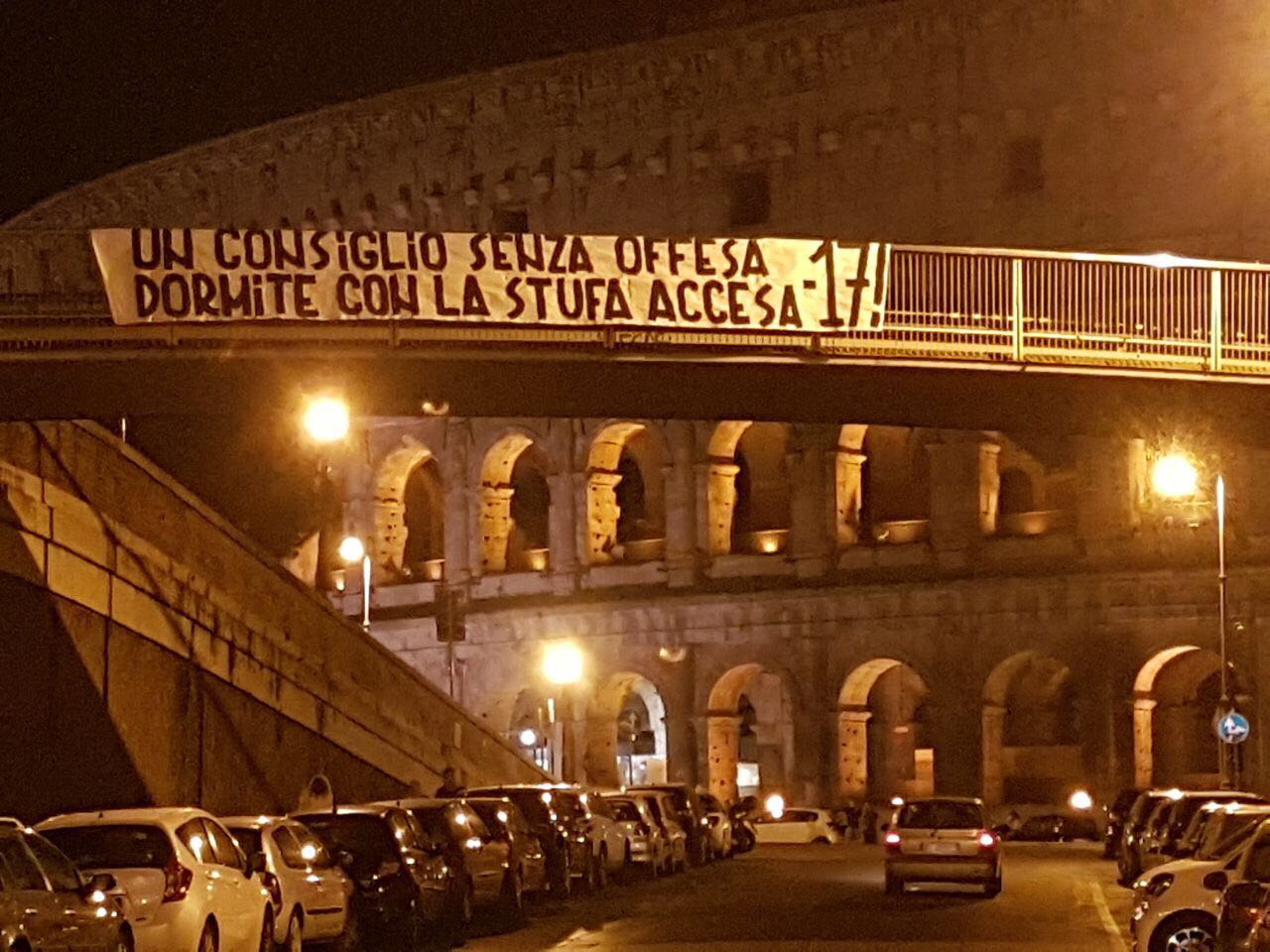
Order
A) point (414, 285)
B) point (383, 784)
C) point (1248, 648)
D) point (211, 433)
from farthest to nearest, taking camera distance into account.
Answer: point (211, 433), point (1248, 648), point (383, 784), point (414, 285)

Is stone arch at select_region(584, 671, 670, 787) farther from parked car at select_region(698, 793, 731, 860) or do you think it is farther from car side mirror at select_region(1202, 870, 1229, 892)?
car side mirror at select_region(1202, 870, 1229, 892)

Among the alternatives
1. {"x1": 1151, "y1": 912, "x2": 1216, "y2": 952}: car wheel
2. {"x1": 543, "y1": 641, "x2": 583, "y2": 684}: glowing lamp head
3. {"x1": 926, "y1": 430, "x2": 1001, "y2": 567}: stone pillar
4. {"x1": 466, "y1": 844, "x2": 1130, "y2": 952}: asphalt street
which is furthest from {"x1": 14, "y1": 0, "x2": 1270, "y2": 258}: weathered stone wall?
{"x1": 1151, "y1": 912, "x2": 1216, "y2": 952}: car wheel

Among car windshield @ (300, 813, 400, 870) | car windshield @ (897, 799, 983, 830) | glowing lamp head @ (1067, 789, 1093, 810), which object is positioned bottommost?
glowing lamp head @ (1067, 789, 1093, 810)

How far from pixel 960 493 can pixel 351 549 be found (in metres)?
17.6

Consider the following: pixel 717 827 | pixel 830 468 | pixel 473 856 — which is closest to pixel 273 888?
pixel 473 856

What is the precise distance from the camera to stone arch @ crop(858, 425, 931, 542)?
63906 millimetres

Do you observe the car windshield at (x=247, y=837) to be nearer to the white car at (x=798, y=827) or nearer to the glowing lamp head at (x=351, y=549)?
the white car at (x=798, y=827)

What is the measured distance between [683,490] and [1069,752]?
1196 cm

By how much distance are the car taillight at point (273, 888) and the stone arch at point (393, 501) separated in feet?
155

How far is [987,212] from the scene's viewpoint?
5897 cm

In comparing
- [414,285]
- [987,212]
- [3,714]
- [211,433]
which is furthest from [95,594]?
[987,212]

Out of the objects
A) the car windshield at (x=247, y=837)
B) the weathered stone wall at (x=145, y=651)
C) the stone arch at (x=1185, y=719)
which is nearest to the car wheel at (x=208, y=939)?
the car windshield at (x=247, y=837)

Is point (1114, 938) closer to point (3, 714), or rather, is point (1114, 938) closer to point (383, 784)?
point (3, 714)

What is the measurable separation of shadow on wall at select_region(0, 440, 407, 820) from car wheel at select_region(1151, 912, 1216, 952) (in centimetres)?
1439
